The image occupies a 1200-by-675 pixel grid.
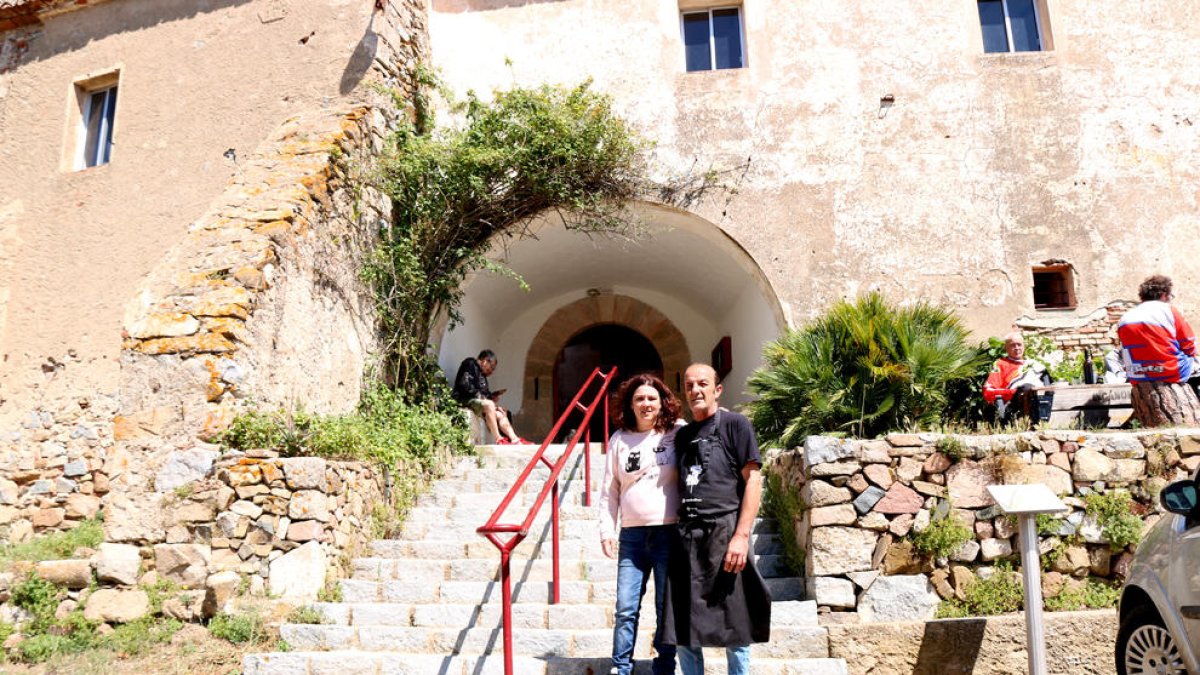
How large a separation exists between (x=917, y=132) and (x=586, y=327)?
494cm

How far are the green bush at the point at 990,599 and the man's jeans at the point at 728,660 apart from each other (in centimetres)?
194

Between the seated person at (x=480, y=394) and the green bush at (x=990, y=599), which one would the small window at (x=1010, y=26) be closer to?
the seated person at (x=480, y=394)

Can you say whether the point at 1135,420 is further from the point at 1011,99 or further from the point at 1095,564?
the point at 1011,99

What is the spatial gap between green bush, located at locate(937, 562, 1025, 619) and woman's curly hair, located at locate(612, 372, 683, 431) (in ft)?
7.16

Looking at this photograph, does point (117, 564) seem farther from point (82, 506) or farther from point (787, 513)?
point (787, 513)

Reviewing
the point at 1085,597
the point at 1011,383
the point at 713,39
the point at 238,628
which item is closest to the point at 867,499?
the point at 1085,597

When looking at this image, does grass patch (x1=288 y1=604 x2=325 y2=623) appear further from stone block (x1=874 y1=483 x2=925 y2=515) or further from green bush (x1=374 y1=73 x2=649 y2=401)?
stone block (x1=874 y1=483 x2=925 y2=515)

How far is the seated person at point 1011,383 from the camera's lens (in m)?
6.07

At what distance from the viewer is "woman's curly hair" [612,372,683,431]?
3.93 metres

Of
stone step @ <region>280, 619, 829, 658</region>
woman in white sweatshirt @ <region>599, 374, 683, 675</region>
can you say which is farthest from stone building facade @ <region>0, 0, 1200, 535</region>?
woman in white sweatshirt @ <region>599, 374, 683, 675</region>

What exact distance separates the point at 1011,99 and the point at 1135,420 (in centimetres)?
411

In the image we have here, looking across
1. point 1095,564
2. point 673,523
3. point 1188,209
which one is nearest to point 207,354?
point 673,523

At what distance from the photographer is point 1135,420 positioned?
5910mm

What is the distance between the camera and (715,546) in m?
3.48
